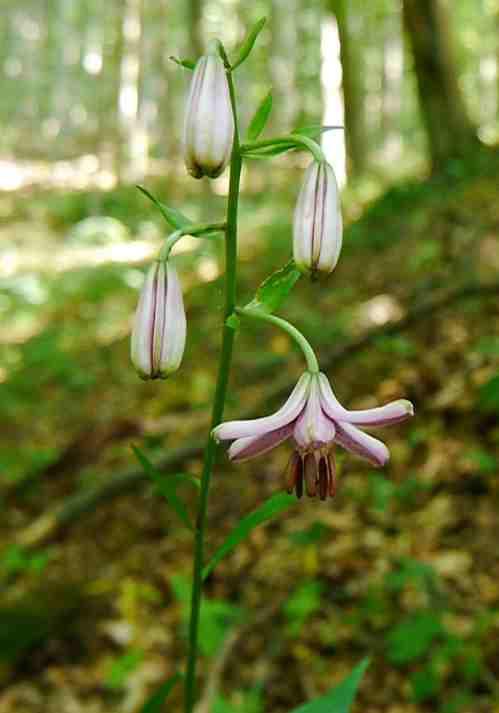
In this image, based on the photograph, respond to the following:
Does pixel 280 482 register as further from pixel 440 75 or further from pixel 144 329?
pixel 440 75

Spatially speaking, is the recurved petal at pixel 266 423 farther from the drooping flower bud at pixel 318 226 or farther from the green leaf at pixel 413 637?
the green leaf at pixel 413 637

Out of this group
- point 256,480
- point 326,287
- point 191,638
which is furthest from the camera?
point 326,287

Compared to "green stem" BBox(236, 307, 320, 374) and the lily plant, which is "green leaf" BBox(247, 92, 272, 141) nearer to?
the lily plant

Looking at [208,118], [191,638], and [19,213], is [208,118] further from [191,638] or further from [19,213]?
[19,213]

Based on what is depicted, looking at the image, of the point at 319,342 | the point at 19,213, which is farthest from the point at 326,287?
the point at 19,213

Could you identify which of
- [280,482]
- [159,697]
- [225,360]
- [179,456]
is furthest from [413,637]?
[225,360]

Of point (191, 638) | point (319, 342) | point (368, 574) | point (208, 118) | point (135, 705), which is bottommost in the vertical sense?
point (135, 705)
